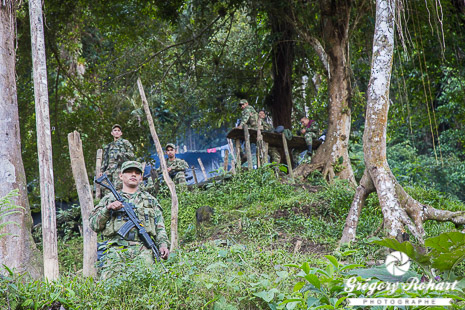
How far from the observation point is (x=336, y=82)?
37.4ft

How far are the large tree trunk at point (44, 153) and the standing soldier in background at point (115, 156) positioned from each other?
14.2 feet

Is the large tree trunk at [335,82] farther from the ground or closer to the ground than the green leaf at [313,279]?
farther from the ground

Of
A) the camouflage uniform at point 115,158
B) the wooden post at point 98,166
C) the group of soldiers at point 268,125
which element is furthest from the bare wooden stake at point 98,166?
the group of soldiers at point 268,125

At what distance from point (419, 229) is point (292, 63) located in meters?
8.80

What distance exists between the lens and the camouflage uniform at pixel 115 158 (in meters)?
10.5

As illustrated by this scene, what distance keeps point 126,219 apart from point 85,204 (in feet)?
4.07

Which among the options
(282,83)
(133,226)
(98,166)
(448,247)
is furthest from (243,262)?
(282,83)

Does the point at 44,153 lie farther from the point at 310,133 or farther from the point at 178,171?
the point at 310,133

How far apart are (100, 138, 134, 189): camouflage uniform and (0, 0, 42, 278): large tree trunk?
3674 millimetres

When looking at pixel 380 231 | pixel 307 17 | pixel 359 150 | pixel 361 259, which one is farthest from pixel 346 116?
pixel 359 150

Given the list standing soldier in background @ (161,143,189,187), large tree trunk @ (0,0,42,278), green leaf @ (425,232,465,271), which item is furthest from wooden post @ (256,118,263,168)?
green leaf @ (425,232,465,271)

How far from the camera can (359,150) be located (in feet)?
68.0

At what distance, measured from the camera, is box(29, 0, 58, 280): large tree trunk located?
17.6ft

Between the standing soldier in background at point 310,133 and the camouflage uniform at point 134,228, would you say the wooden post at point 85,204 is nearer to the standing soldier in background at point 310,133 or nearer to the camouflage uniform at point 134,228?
the camouflage uniform at point 134,228
